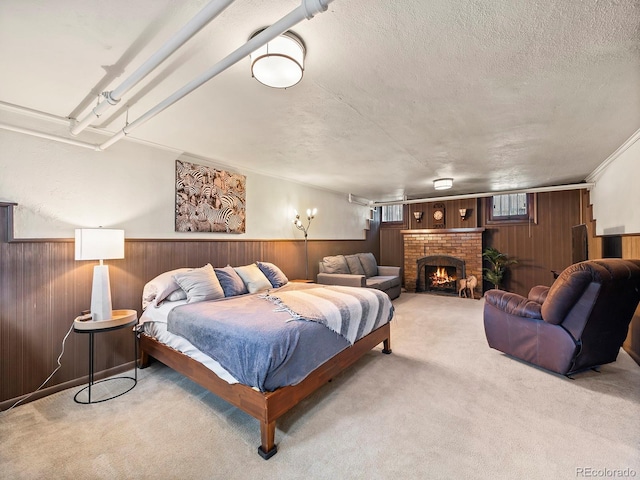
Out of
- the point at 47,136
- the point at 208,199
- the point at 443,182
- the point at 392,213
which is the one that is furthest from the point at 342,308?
the point at 392,213

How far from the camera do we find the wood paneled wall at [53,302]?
2.26 meters

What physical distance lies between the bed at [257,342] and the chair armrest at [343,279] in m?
1.84

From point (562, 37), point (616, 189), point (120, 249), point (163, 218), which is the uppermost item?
point (562, 37)

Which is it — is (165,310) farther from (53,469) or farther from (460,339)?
(460,339)

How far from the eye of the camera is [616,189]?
141 inches

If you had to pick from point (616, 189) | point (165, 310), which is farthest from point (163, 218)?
point (616, 189)

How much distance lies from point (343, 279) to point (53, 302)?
381 centimetres

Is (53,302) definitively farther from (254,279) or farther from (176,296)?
(254,279)

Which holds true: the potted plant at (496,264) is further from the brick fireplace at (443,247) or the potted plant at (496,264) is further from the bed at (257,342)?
the bed at (257,342)

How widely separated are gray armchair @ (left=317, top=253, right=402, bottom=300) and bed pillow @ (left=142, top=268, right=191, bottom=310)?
291 centimetres

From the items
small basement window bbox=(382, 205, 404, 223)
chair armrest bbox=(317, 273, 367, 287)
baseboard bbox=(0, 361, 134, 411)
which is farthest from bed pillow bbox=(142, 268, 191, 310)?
small basement window bbox=(382, 205, 404, 223)

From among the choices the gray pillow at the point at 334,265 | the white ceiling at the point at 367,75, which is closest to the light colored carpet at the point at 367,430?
the white ceiling at the point at 367,75

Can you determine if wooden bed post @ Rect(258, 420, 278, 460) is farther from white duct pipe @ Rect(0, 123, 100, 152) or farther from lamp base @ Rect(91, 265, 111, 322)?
white duct pipe @ Rect(0, 123, 100, 152)

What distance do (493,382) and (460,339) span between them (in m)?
1.12
